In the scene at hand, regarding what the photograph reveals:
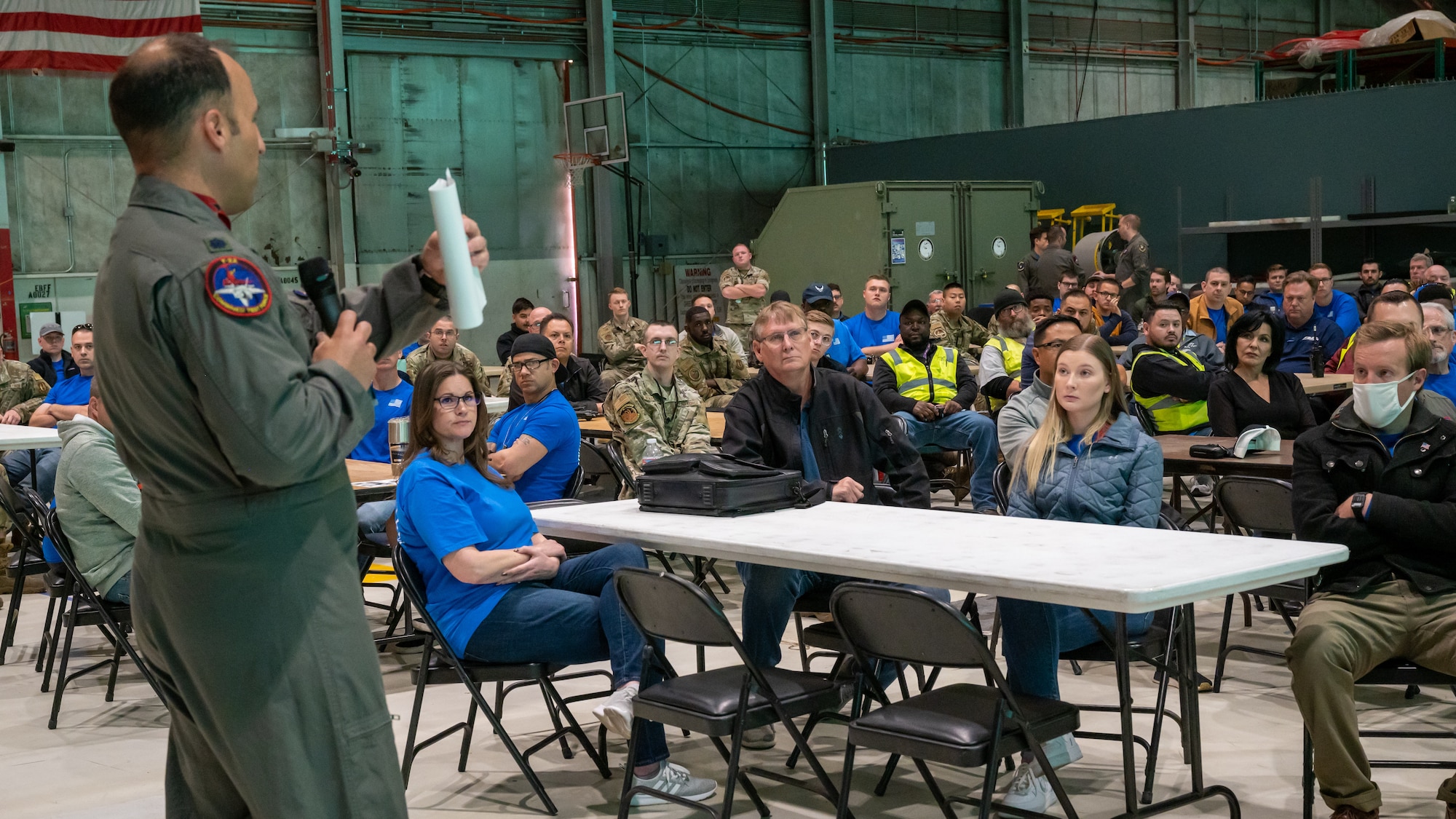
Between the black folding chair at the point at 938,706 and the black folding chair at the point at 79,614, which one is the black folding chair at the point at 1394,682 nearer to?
the black folding chair at the point at 938,706

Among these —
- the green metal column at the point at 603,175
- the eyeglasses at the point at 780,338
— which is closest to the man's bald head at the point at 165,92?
the eyeglasses at the point at 780,338

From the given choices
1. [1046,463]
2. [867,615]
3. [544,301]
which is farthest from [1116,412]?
[544,301]

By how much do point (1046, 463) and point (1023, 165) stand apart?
1371cm

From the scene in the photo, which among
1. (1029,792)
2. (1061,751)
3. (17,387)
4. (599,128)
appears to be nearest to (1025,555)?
(1029,792)

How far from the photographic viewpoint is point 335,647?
205 centimetres

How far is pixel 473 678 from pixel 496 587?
10.3 inches

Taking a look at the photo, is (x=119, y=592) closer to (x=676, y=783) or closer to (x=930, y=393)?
(x=676, y=783)

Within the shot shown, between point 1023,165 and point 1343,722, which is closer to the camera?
point 1343,722

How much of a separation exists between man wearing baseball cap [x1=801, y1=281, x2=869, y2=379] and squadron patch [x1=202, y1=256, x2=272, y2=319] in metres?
7.23

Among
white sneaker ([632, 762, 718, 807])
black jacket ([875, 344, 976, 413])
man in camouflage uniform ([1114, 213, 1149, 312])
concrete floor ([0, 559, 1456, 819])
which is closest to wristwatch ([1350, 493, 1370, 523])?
concrete floor ([0, 559, 1456, 819])

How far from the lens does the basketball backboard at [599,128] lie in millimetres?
15891

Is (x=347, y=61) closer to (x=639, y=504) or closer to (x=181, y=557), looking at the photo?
(x=639, y=504)

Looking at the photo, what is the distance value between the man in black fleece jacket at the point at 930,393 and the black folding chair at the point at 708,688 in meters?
4.03

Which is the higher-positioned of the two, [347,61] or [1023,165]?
[347,61]
